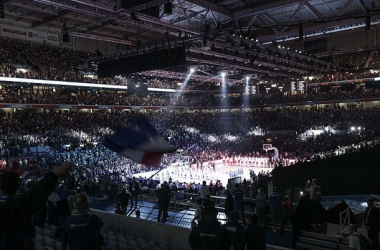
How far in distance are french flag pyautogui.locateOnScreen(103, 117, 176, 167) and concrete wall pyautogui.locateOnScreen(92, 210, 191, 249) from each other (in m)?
1.60

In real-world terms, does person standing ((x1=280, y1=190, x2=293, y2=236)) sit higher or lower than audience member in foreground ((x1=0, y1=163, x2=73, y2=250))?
lower

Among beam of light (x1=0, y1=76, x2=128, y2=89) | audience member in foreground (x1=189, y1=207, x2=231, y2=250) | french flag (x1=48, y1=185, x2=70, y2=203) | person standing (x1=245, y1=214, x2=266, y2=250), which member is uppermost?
beam of light (x1=0, y1=76, x2=128, y2=89)

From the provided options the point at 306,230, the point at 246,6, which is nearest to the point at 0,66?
the point at 246,6

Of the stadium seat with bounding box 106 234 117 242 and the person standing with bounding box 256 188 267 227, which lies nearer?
the stadium seat with bounding box 106 234 117 242

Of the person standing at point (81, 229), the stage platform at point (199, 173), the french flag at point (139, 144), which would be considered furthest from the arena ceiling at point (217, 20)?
the person standing at point (81, 229)

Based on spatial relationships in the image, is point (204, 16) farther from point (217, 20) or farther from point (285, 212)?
point (285, 212)

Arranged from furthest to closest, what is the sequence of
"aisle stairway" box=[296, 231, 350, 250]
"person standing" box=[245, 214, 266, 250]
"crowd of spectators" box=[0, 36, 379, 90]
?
1. "crowd of spectators" box=[0, 36, 379, 90]
2. "aisle stairway" box=[296, 231, 350, 250]
3. "person standing" box=[245, 214, 266, 250]

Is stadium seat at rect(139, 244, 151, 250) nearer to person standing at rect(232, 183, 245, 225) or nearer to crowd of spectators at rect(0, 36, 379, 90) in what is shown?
person standing at rect(232, 183, 245, 225)

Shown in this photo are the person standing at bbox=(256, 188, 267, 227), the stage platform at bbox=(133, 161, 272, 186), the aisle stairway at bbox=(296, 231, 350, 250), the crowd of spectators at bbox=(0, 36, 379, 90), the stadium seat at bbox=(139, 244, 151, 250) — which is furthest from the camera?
the crowd of spectators at bbox=(0, 36, 379, 90)

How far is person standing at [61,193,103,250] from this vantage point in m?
3.25

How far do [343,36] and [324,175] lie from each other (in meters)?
34.8

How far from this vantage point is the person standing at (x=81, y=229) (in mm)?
3254

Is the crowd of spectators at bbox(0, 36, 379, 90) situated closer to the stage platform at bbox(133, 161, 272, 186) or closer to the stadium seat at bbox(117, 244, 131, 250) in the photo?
the stage platform at bbox(133, 161, 272, 186)

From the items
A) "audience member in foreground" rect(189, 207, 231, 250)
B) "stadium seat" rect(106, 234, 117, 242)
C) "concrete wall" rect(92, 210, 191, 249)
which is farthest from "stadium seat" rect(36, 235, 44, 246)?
"audience member in foreground" rect(189, 207, 231, 250)
